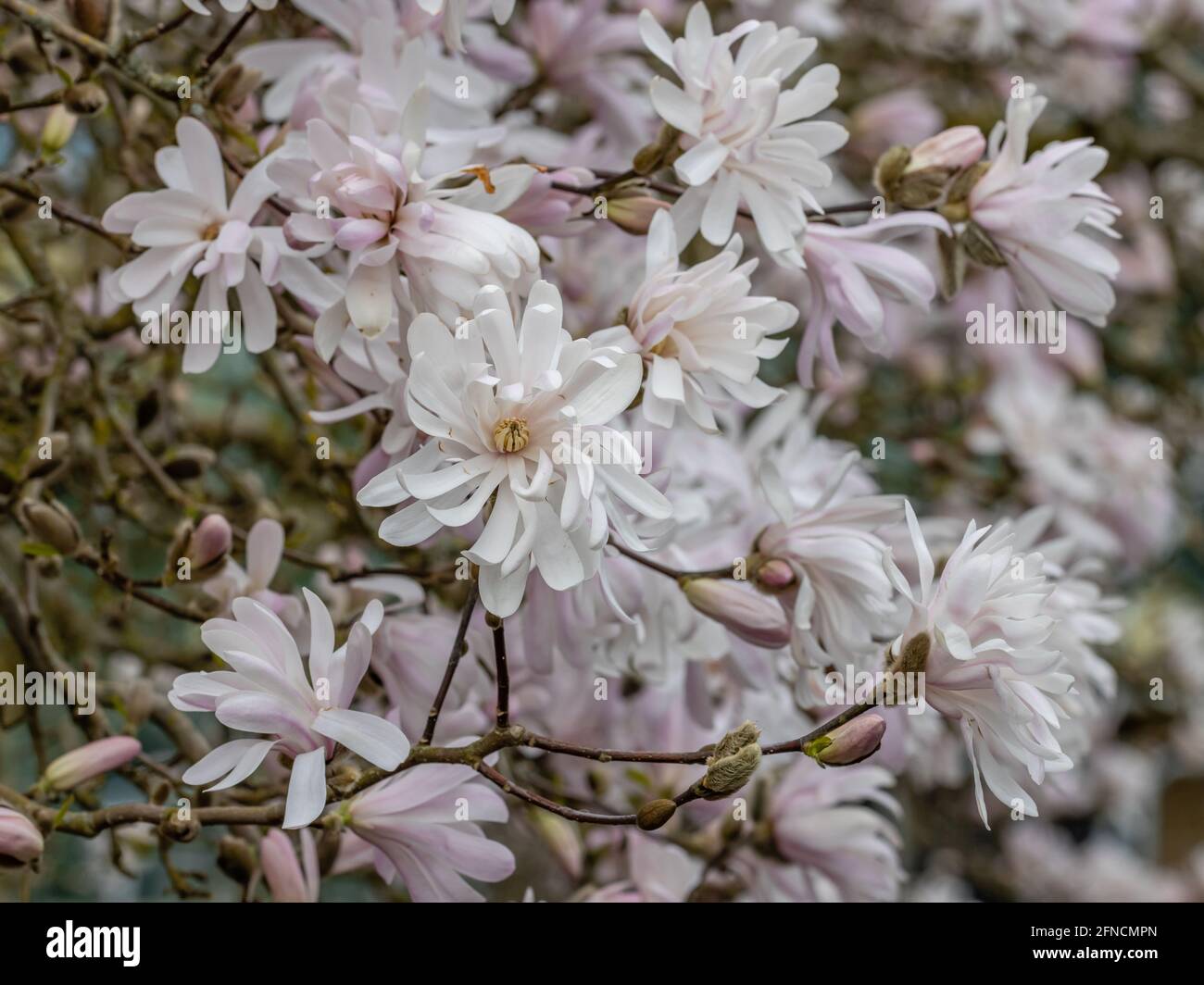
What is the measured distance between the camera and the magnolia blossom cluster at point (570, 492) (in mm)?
563

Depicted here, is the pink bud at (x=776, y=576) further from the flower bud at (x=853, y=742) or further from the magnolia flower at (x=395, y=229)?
the magnolia flower at (x=395, y=229)

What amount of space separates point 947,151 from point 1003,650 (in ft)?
0.96

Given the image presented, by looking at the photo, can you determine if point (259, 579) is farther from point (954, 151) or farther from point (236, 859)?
point (954, 151)

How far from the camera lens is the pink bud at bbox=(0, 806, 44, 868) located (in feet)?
1.95

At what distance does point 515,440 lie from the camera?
0.55 metres

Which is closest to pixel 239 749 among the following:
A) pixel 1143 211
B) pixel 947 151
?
pixel 947 151

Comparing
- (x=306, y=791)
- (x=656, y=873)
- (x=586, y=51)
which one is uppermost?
(x=586, y=51)

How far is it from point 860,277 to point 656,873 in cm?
44

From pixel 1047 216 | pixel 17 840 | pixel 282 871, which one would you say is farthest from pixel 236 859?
pixel 1047 216

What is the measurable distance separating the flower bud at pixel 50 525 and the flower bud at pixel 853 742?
44cm

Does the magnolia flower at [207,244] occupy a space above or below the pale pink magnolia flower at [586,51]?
below

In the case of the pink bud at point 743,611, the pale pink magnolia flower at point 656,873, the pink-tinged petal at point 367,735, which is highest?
the pink bud at point 743,611

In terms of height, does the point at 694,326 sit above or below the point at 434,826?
above

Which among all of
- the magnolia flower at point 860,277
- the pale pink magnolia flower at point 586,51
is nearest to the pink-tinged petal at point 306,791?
the magnolia flower at point 860,277
